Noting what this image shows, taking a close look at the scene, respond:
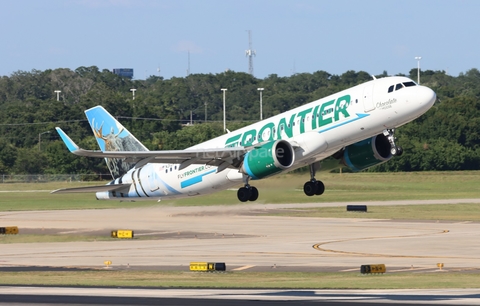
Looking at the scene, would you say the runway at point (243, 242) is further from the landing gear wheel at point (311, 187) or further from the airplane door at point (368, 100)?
the airplane door at point (368, 100)

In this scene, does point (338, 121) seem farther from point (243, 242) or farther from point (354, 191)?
point (354, 191)

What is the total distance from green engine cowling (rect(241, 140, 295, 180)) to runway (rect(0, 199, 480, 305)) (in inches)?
410

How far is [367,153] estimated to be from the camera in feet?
179

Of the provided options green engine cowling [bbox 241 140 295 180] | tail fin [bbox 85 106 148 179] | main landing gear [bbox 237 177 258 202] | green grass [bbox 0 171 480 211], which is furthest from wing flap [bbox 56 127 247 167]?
green grass [bbox 0 171 480 211]

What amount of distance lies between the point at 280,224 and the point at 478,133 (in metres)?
60.2

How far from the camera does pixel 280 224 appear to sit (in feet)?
291

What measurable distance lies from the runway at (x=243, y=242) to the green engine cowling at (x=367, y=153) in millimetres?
8125

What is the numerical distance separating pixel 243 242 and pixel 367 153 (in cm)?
2404

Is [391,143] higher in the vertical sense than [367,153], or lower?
higher

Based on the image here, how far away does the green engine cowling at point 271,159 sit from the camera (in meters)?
51.3

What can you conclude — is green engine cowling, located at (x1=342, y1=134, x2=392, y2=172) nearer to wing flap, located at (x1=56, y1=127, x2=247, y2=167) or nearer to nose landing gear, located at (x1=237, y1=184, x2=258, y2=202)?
nose landing gear, located at (x1=237, y1=184, x2=258, y2=202)

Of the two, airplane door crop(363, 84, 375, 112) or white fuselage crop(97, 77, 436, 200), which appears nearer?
white fuselage crop(97, 77, 436, 200)

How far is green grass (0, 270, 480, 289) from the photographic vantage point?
4975 cm

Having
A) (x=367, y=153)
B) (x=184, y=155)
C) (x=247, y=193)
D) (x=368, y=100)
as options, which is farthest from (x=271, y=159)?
(x=184, y=155)
